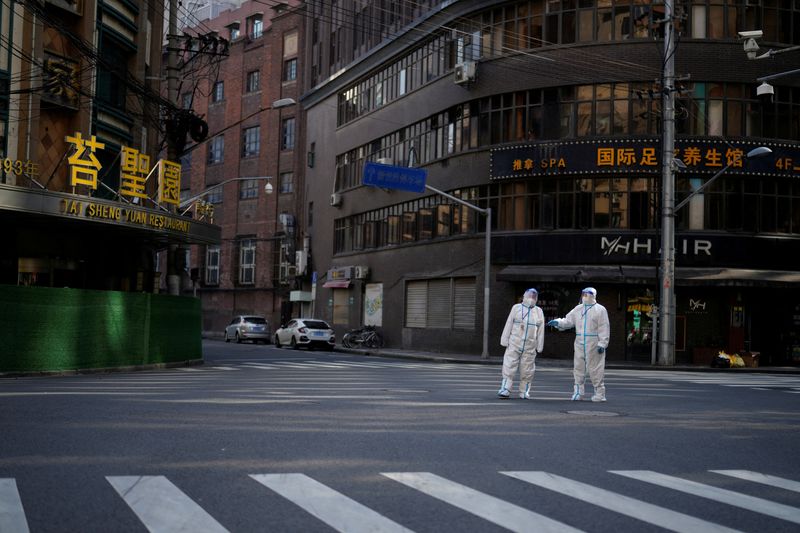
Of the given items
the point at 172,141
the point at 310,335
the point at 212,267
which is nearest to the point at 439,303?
the point at 310,335

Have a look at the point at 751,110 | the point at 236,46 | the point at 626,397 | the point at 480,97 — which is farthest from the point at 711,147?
the point at 236,46

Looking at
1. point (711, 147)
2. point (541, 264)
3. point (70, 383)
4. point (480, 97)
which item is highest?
point (480, 97)

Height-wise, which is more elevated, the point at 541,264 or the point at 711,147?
the point at 711,147

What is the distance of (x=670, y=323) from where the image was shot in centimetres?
3088

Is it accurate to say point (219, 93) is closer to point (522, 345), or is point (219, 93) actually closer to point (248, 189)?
point (248, 189)

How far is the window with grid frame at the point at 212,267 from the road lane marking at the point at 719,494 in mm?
59479

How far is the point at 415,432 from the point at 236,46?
57.9 m

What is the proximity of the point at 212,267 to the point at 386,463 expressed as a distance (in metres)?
59.5

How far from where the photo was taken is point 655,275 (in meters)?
32.9

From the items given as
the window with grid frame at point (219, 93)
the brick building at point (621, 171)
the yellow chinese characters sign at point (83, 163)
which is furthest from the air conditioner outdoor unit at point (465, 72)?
the window with grid frame at point (219, 93)

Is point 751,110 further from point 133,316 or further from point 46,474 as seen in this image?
point 46,474

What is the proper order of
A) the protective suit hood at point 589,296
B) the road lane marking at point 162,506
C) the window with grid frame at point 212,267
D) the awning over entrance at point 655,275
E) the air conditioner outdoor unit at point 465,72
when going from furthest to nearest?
the window with grid frame at point 212,267, the air conditioner outdoor unit at point 465,72, the awning over entrance at point 655,275, the protective suit hood at point 589,296, the road lane marking at point 162,506

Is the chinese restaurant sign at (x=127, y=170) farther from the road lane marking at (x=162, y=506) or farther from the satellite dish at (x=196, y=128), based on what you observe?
the road lane marking at (x=162, y=506)

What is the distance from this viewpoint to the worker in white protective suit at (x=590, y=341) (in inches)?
597
